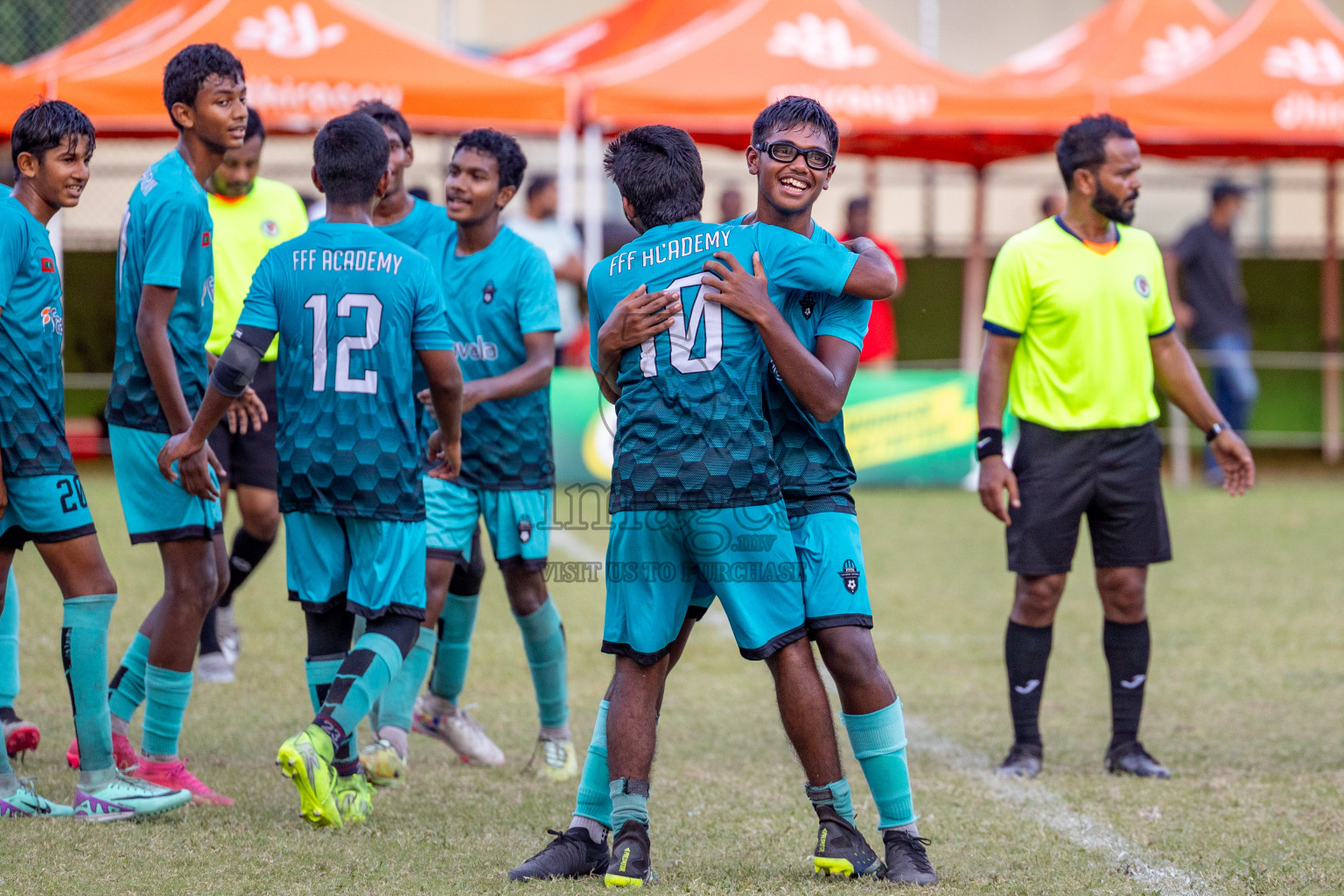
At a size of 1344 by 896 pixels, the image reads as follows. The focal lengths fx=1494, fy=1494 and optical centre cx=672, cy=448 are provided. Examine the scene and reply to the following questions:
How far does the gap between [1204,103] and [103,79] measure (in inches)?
337

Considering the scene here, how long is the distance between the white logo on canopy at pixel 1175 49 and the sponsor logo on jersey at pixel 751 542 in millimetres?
10352

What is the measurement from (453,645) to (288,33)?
7739mm

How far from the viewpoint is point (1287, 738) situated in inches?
210

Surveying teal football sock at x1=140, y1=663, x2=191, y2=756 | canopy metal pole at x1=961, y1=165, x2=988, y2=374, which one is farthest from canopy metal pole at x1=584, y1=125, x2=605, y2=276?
teal football sock at x1=140, y1=663, x2=191, y2=756

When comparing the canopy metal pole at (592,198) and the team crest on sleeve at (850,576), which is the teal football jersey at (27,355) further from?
the canopy metal pole at (592,198)

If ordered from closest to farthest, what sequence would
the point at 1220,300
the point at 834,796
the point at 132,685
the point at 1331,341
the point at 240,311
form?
the point at 834,796, the point at 132,685, the point at 240,311, the point at 1220,300, the point at 1331,341

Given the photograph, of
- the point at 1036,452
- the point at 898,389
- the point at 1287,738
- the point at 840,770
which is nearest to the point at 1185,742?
the point at 1287,738

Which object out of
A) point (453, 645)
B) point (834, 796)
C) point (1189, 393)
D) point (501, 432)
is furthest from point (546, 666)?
point (1189, 393)

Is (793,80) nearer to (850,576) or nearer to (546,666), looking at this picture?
(546,666)

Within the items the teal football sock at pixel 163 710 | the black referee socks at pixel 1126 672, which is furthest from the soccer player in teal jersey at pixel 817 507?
the black referee socks at pixel 1126 672

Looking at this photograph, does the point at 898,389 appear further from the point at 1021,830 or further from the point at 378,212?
the point at 1021,830

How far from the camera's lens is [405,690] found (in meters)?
4.78

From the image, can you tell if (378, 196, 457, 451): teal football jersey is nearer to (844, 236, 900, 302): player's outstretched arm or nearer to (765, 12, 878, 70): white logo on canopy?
(844, 236, 900, 302): player's outstretched arm

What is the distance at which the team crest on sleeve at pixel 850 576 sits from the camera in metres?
3.69
